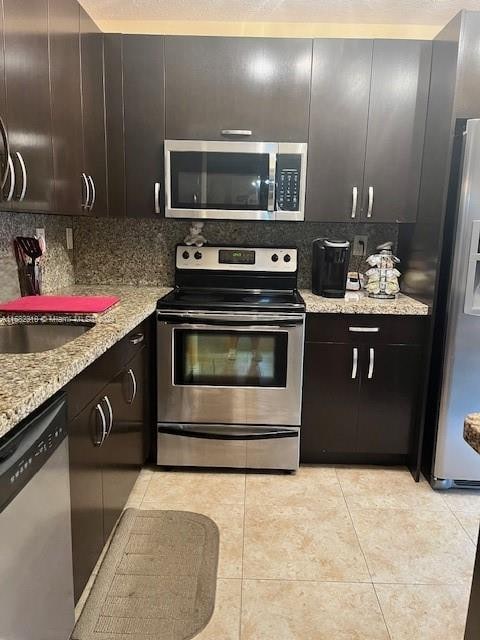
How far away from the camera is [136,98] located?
257 centimetres

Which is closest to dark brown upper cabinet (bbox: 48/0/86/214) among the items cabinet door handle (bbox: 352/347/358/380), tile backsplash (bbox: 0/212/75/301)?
tile backsplash (bbox: 0/212/75/301)

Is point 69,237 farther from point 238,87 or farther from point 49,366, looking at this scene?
point 49,366

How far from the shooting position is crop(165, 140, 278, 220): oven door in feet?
8.45

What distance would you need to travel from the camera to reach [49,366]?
4.27 ft

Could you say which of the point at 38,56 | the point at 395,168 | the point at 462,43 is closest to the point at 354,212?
the point at 395,168

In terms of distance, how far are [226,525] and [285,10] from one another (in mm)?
2603

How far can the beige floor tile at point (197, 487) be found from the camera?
2365 mm

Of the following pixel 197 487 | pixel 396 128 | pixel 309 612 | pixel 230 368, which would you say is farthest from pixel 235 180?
pixel 309 612

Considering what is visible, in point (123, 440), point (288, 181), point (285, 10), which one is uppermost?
point (285, 10)

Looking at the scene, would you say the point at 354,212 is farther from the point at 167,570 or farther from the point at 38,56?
the point at 167,570

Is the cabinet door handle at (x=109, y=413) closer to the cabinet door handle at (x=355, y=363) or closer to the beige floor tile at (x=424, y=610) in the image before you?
the beige floor tile at (x=424, y=610)

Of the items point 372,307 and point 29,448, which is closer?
point 29,448

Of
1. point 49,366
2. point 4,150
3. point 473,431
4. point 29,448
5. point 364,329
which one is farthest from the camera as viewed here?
point 364,329

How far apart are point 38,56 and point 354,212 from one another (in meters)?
1.63
